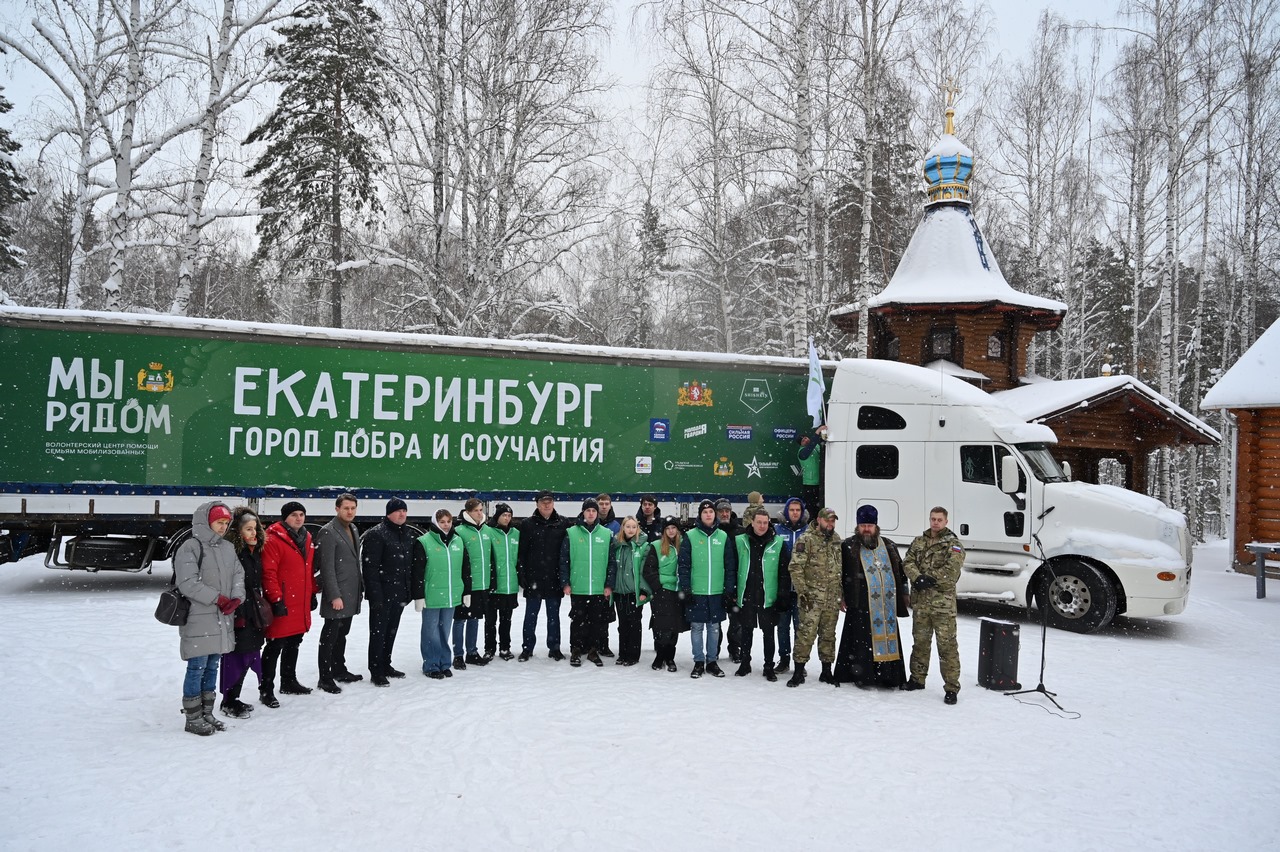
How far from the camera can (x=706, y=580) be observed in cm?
775

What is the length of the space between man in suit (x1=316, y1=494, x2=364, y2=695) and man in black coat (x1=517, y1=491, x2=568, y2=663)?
5.47ft

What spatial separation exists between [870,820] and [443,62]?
1639 cm

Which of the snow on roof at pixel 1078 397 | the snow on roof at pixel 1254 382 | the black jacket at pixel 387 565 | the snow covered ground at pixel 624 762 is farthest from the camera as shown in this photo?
the snow on roof at pixel 1254 382

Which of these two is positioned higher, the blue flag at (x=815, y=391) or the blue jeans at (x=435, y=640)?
the blue flag at (x=815, y=391)

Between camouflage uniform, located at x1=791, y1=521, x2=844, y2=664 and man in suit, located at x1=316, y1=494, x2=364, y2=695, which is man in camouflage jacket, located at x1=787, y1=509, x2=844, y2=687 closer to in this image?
camouflage uniform, located at x1=791, y1=521, x2=844, y2=664

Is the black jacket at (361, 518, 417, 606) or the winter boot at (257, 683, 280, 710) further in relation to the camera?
the black jacket at (361, 518, 417, 606)

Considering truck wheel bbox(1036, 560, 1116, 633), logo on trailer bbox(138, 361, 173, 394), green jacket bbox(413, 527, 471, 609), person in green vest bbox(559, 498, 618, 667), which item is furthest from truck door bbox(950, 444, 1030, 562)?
logo on trailer bbox(138, 361, 173, 394)

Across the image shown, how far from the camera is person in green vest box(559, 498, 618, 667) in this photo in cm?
807

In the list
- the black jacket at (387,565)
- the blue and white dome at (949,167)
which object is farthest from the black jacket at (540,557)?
the blue and white dome at (949,167)

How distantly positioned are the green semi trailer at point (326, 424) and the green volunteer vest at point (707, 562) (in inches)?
161

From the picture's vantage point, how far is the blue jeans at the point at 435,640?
24.3 feet

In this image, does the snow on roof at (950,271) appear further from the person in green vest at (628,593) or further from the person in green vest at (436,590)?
the person in green vest at (436,590)

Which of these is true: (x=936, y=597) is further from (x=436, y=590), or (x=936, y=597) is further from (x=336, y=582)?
(x=336, y=582)

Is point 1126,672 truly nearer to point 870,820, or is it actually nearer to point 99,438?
point 870,820
